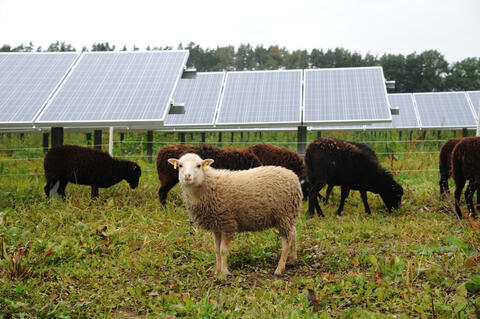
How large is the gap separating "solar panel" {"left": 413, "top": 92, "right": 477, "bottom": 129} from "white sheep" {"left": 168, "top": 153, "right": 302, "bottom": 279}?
1601cm

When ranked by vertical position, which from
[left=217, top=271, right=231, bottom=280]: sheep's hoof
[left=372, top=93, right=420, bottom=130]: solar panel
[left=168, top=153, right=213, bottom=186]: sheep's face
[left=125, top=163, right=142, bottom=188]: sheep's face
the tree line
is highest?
the tree line

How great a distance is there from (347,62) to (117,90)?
6032cm

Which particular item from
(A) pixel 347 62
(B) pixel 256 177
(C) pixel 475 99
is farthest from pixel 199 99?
(A) pixel 347 62

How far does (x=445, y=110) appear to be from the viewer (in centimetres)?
2136

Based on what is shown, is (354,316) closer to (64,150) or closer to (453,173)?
(453,173)

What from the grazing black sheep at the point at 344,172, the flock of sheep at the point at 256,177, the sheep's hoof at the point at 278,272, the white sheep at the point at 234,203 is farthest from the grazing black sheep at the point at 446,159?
the sheep's hoof at the point at 278,272

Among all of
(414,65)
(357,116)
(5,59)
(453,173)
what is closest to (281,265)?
(453,173)

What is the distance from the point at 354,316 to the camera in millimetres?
3838

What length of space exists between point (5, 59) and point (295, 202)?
1038 centimetres

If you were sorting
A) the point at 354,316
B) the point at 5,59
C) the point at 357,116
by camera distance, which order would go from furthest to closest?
1. the point at 5,59
2. the point at 357,116
3. the point at 354,316

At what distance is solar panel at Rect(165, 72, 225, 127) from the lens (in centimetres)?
1422

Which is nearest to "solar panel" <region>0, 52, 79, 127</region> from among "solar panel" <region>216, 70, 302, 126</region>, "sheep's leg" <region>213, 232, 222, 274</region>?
"solar panel" <region>216, 70, 302, 126</region>

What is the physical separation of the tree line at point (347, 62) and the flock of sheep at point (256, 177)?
50.8m

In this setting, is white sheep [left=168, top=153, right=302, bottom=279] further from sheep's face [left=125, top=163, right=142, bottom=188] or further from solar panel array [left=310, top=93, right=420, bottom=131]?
solar panel array [left=310, top=93, right=420, bottom=131]
